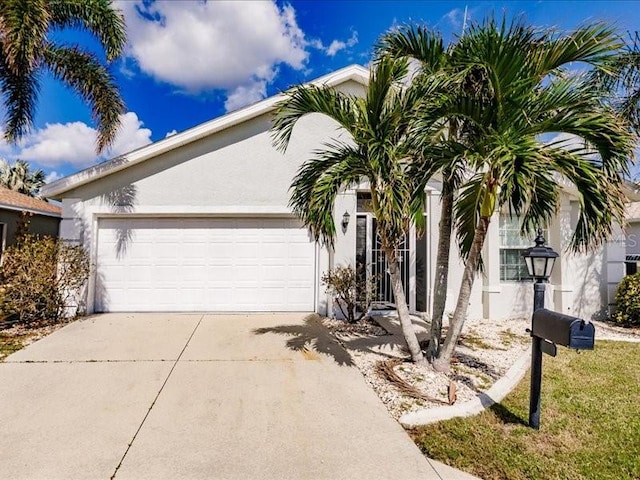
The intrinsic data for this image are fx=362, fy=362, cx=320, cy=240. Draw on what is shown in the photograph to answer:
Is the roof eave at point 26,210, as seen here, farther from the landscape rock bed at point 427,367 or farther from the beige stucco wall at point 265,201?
the landscape rock bed at point 427,367

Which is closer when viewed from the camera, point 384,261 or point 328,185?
point 328,185

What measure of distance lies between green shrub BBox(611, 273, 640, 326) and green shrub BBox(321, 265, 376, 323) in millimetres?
6230

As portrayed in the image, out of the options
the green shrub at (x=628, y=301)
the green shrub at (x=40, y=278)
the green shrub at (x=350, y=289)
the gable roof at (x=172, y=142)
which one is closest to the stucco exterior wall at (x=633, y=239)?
the green shrub at (x=628, y=301)

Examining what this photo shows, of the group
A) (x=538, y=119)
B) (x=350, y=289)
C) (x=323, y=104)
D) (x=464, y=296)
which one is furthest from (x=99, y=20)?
(x=464, y=296)

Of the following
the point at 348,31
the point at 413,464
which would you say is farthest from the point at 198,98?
the point at 413,464

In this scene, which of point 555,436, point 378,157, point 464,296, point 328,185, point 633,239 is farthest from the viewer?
point 633,239

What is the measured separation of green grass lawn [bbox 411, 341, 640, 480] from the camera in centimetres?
332

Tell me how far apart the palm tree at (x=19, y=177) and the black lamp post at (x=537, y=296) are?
26887 mm

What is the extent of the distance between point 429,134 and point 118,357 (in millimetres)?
6115

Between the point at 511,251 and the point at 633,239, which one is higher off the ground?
the point at 633,239

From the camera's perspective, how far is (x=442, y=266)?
225 inches

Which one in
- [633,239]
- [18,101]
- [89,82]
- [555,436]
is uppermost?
[89,82]

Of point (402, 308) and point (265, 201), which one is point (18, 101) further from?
point (402, 308)

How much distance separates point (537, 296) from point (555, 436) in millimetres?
1481
